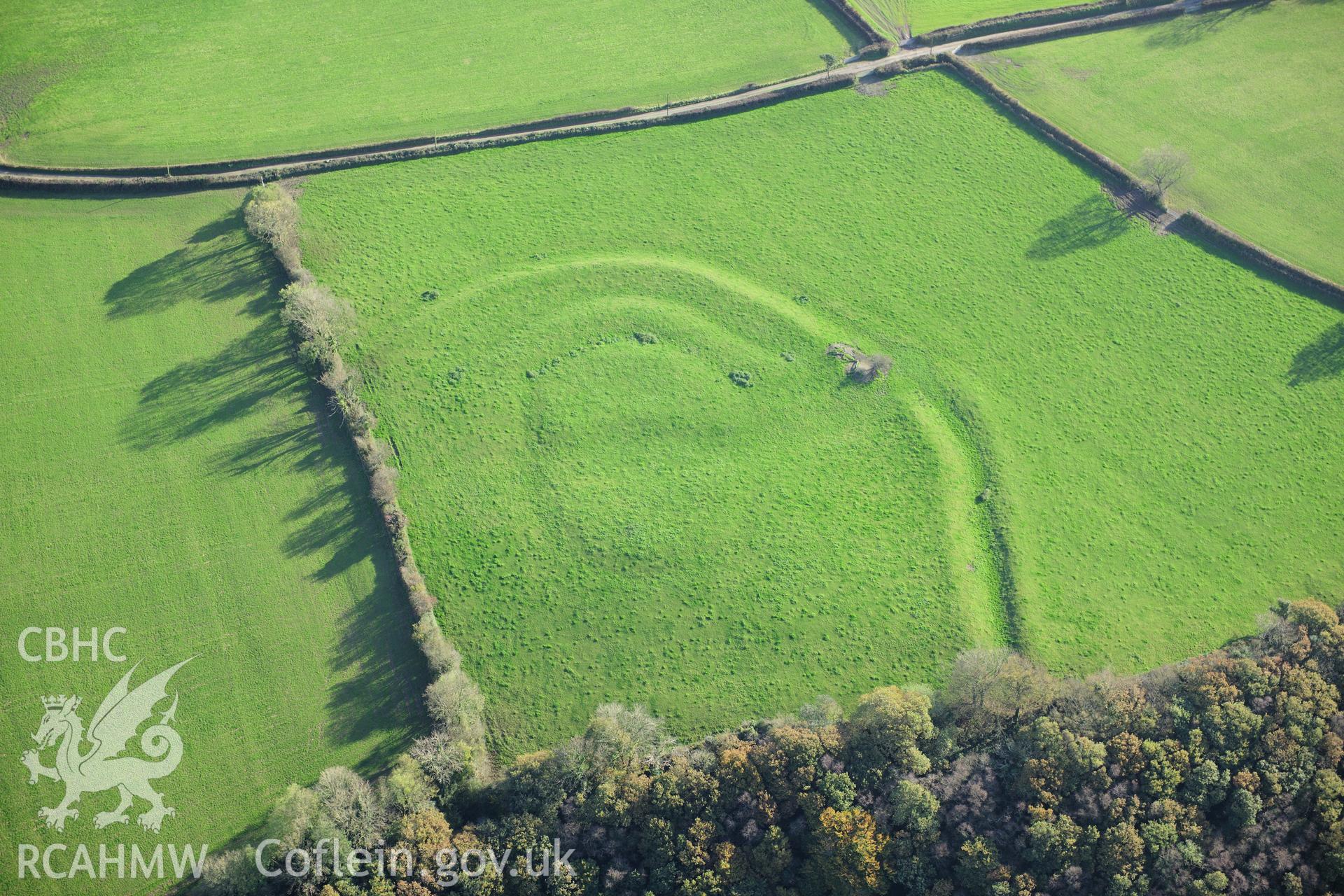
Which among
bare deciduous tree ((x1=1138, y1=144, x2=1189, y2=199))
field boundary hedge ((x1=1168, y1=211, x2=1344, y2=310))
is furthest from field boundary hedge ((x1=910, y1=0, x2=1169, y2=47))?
field boundary hedge ((x1=1168, y1=211, x2=1344, y2=310))

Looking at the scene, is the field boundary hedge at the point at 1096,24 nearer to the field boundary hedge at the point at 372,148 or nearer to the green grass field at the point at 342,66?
the green grass field at the point at 342,66

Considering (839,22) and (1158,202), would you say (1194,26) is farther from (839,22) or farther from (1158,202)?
(839,22)

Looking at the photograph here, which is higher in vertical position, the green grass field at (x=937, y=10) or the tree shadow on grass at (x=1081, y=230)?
the green grass field at (x=937, y=10)

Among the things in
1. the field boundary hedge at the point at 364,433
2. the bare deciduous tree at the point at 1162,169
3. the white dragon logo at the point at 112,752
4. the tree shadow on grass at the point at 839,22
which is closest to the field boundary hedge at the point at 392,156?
the field boundary hedge at the point at 364,433

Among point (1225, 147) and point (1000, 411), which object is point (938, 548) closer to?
point (1000, 411)

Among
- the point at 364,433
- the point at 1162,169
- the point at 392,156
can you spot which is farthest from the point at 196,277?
the point at 1162,169

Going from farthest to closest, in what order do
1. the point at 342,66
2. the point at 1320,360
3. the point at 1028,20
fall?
the point at 1028,20 → the point at 342,66 → the point at 1320,360
